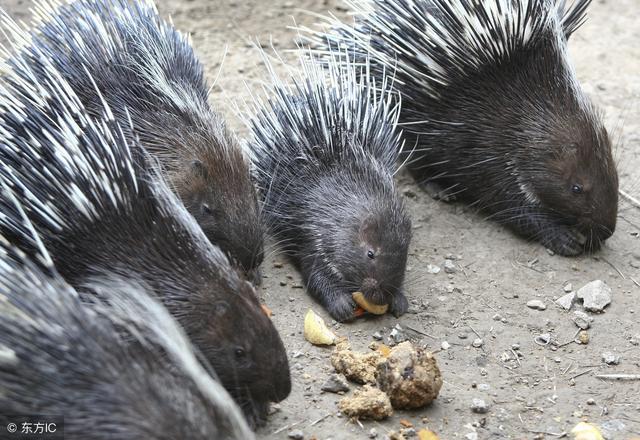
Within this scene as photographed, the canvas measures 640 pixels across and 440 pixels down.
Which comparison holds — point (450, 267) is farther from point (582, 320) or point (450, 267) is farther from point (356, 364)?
point (356, 364)

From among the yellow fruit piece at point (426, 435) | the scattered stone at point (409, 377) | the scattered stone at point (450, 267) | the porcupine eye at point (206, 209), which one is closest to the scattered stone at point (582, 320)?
the scattered stone at point (450, 267)

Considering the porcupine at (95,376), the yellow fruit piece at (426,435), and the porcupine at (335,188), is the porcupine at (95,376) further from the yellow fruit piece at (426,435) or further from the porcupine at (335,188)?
the porcupine at (335,188)

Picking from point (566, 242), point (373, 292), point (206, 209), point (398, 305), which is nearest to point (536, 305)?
point (566, 242)

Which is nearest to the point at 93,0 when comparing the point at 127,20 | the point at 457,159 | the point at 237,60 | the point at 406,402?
the point at 127,20

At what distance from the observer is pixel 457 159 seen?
17.4 ft

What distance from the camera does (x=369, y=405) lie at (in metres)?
3.59

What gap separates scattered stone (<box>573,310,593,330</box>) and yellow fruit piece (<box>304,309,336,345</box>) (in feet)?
4.13

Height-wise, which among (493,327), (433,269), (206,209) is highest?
(206,209)

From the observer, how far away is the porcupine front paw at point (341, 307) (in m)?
4.38

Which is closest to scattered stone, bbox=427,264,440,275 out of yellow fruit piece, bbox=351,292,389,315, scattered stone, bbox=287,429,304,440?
yellow fruit piece, bbox=351,292,389,315

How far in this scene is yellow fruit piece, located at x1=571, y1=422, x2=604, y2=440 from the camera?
3.61 meters

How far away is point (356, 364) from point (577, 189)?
6.19 feet

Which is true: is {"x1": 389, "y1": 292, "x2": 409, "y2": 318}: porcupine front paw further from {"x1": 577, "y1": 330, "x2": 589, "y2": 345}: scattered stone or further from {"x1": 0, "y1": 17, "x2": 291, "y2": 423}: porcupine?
{"x1": 0, "y1": 17, "x2": 291, "y2": 423}: porcupine

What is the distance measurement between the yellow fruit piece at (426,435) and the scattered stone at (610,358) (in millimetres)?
1090
